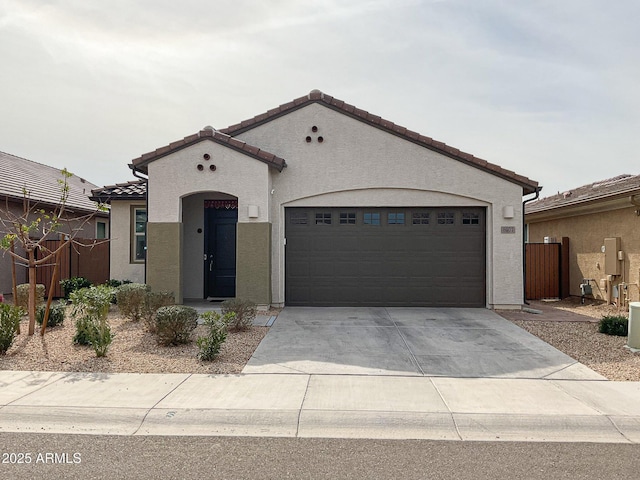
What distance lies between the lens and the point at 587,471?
3.94 meters

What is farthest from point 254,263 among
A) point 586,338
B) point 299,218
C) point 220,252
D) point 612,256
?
point 612,256

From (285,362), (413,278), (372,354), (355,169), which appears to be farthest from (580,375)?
(355,169)

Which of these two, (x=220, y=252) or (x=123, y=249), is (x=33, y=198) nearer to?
(x=123, y=249)

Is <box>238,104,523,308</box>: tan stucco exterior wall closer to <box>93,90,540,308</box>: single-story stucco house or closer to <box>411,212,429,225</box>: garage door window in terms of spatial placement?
<box>93,90,540,308</box>: single-story stucco house

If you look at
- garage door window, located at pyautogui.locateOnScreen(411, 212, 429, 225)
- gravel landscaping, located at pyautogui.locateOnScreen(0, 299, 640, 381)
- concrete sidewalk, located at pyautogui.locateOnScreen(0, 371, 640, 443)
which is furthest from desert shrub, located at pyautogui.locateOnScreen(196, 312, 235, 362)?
garage door window, located at pyautogui.locateOnScreen(411, 212, 429, 225)

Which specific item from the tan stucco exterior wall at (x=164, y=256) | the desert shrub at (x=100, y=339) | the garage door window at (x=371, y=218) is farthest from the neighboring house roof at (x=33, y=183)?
the garage door window at (x=371, y=218)

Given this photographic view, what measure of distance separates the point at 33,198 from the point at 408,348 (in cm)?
1403

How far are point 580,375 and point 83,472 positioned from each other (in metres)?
6.29

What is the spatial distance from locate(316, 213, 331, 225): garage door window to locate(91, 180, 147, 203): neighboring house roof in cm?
538

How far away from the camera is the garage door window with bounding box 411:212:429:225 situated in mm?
12469

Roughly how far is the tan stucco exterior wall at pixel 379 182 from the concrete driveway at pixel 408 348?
1711 millimetres

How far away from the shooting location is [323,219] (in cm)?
1249

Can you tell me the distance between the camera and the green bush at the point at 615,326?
352 inches

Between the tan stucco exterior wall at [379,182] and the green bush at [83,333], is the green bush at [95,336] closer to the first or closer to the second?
the green bush at [83,333]
